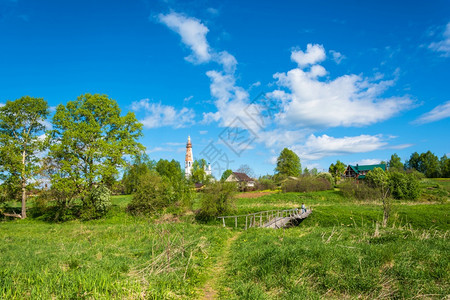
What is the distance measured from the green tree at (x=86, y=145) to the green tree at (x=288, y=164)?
47383mm

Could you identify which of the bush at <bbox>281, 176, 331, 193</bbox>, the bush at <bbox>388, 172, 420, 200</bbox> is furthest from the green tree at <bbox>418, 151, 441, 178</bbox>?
the bush at <bbox>388, 172, 420, 200</bbox>

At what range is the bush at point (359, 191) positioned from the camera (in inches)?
1401

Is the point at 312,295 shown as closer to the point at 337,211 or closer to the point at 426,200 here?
the point at 337,211

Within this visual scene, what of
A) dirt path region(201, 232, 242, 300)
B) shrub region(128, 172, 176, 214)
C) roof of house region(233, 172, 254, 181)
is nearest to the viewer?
dirt path region(201, 232, 242, 300)

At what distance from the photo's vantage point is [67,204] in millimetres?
24922

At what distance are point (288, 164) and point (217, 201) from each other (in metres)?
47.3

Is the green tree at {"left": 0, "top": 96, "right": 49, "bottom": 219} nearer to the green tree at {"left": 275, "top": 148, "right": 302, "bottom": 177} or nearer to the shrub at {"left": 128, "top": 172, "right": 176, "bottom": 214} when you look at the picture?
the shrub at {"left": 128, "top": 172, "right": 176, "bottom": 214}

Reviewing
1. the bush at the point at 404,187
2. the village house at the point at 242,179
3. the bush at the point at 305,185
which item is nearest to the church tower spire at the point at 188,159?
the village house at the point at 242,179

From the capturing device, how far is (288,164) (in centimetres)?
6631

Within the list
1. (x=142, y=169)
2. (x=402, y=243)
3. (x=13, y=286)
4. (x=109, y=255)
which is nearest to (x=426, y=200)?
(x=402, y=243)

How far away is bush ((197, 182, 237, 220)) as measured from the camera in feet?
73.5

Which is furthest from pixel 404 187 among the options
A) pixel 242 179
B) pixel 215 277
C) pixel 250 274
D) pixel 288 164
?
pixel 242 179

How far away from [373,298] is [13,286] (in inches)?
301

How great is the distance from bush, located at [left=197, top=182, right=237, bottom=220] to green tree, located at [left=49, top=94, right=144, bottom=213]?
10320mm
